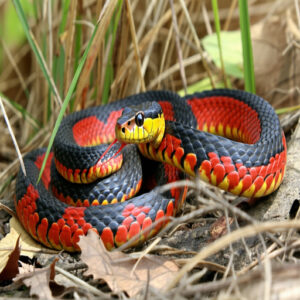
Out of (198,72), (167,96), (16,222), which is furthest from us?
(198,72)

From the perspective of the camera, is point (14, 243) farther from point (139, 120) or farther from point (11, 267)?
A: point (139, 120)

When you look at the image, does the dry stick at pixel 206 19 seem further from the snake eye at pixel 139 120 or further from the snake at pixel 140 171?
the snake eye at pixel 139 120

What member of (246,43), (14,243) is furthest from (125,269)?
(246,43)

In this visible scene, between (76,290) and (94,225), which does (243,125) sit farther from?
(76,290)

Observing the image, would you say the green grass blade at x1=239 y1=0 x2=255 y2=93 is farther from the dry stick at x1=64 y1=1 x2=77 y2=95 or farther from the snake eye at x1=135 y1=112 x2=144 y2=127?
the dry stick at x1=64 y1=1 x2=77 y2=95

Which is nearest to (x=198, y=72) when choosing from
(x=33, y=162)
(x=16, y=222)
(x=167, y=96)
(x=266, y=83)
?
(x=266, y=83)

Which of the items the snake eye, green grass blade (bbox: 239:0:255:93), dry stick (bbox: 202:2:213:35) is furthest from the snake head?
dry stick (bbox: 202:2:213:35)
